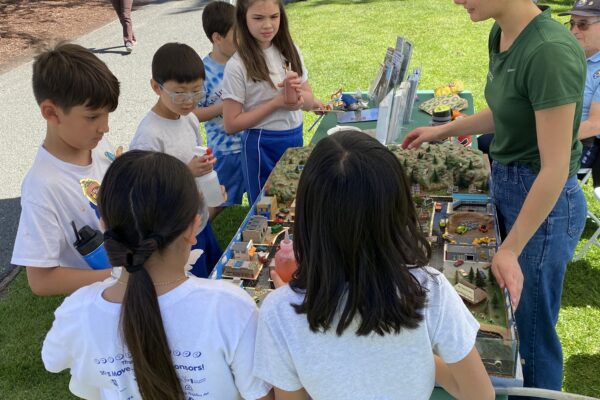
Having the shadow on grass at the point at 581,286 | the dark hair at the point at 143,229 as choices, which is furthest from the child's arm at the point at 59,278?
the shadow on grass at the point at 581,286

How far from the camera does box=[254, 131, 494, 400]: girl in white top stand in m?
1.21

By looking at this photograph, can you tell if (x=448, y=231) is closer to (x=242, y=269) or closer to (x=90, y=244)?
(x=242, y=269)

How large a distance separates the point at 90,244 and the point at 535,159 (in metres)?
1.52

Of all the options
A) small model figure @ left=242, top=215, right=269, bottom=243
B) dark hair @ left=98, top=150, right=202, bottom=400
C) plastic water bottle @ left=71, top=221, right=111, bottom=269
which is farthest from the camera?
small model figure @ left=242, top=215, right=269, bottom=243

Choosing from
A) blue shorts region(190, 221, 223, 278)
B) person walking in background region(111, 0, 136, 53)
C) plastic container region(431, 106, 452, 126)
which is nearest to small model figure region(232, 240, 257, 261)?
blue shorts region(190, 221, 223, 278)

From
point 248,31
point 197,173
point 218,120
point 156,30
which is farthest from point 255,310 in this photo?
point 156,30

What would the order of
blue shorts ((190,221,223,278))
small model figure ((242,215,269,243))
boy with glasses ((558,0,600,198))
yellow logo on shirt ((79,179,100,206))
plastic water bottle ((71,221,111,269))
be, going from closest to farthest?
1. plastic water bottle ((71,221,111,269))
2. yellow logo on shirt ((79,179,100,206))
3. small model figure ((242,215,269,243))
4. blue shorts ((190,221,223,278))
5. boy with glasses ((558,0,600,198))

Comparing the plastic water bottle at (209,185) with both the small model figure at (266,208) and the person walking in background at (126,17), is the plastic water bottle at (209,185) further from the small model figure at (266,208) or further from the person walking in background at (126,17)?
the person walking in background at (126,17)

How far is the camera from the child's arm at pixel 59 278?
6.39ft

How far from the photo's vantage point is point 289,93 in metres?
2.95

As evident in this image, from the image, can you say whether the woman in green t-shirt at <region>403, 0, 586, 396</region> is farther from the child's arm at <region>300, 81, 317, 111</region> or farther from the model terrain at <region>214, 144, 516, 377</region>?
the child's arm at <region>300, 81, 317, 111</region>

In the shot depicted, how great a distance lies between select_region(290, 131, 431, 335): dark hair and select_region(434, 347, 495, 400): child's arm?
0.63 ft

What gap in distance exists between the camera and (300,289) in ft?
4.33

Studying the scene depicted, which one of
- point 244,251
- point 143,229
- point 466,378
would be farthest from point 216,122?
point 466,378
